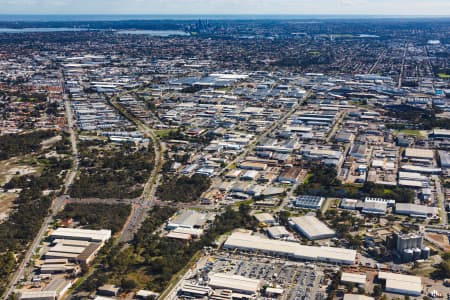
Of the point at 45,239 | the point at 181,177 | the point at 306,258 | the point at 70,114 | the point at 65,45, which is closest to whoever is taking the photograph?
the point at 306,258

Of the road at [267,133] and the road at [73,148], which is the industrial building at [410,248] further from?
the road at [73,148]

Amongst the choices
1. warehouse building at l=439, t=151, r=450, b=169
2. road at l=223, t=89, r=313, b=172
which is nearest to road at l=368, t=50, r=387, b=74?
road at l=223, t=89, r=313, b=172

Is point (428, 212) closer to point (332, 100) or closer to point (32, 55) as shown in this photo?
point (332, 100)

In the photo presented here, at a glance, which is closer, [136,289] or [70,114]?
[136,289]

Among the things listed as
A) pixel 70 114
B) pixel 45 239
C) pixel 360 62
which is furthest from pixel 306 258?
pixel 360 62

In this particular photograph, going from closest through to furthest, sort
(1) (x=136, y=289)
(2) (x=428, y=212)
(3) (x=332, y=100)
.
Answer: (1) (x=136, y=289) < (2) (x=428, y=212) < (3) (x=332, y=100)

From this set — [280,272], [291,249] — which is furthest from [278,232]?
[280,272]
